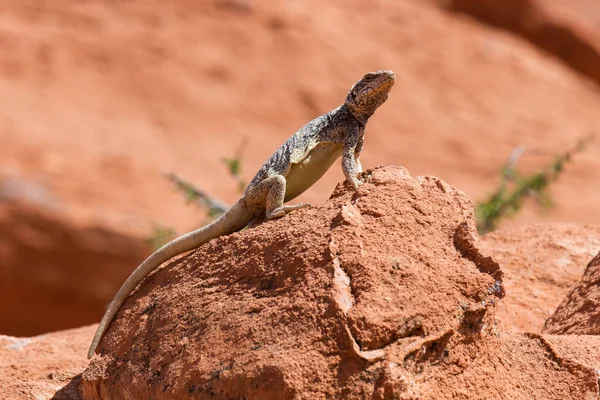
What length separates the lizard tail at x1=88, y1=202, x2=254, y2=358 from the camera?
13.4ft

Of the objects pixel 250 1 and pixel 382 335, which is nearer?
pixel 382 335

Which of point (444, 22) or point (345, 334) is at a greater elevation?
point (444, 22)

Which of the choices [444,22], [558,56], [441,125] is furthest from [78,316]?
[558,56]

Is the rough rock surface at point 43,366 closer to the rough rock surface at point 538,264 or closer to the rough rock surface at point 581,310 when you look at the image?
the rough rock surface at point 538,264

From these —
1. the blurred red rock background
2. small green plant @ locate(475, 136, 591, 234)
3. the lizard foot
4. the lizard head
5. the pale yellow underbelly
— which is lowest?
the lizard foot

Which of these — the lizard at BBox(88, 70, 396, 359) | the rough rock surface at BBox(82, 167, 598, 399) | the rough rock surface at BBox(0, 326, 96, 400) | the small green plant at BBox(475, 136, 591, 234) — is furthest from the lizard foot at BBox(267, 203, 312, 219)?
the small green plant at BBox(475, 136, 591, 234)

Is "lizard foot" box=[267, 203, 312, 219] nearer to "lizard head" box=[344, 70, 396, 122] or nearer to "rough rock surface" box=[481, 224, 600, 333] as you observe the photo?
"lizard head" box=[344, 70, 396, 122]

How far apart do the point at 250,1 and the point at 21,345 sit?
46.2ft

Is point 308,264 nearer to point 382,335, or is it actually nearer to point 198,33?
point 382,335

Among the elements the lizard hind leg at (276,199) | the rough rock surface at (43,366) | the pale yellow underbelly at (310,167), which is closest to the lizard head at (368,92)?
the pale yellow underbelly at (310,167)

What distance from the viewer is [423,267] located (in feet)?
10.6

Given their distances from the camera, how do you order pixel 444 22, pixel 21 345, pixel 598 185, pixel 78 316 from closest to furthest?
1. pixel 21 345
2. pixel 78 316
3. pixel 598 185
4. pixel 444 22

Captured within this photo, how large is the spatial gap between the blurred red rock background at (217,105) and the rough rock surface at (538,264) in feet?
22.9

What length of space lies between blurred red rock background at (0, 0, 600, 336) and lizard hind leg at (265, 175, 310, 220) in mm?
8003
